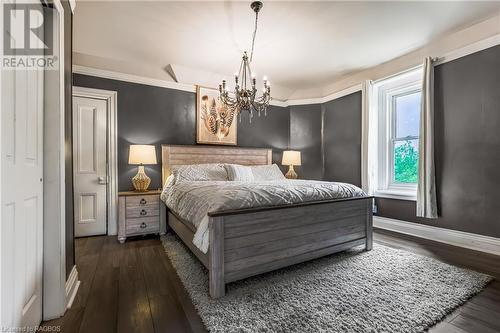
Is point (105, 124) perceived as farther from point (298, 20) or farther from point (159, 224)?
point (298, 20)

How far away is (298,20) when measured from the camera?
2.62 meters

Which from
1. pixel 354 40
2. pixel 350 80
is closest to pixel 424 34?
pixel 354 40

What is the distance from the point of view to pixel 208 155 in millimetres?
Answer: 4086

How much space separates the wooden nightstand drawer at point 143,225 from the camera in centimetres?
310

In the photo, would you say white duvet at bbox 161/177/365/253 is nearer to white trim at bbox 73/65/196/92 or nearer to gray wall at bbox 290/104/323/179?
white trim at bbox 73/65/196/92

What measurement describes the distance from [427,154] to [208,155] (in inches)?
132

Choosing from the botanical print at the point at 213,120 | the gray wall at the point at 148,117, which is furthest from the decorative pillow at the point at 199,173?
the botanical print at the point at 213,120

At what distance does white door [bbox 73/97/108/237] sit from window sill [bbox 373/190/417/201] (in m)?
4.49

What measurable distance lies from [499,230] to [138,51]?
204 inches

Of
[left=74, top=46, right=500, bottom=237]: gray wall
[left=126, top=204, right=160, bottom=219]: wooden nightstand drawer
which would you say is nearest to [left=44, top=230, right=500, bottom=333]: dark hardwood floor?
[left=126, top=204, right=160, bottom=219]: wooden nightstand drawer

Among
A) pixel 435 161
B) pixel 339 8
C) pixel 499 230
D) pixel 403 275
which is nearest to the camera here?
pixel 403 275

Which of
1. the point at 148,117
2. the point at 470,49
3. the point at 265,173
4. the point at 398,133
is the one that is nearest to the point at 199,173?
the point at 265,173

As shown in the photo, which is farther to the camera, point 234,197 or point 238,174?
point 238,174

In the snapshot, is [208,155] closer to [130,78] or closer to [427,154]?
[130,78]
